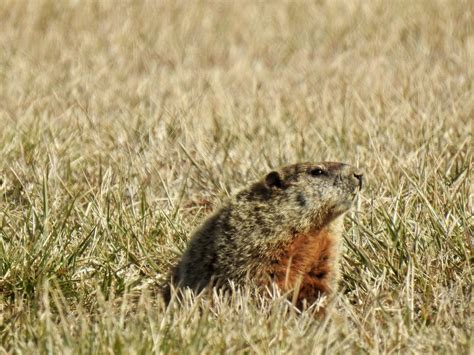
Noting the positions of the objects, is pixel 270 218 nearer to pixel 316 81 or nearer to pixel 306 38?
pixel 316 81

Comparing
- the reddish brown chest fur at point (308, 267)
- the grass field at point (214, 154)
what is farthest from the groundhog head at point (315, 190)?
the grass field at point (214, 154)

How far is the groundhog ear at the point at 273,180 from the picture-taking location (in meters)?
4.36

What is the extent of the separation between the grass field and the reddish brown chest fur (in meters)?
0.13

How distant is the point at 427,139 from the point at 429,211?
142 cm

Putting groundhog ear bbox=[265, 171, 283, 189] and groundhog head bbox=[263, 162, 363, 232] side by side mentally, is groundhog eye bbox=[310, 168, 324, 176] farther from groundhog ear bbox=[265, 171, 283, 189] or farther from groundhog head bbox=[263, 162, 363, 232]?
groundhog ear bbox=[265, 171, 283, 189]

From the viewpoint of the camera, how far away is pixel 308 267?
401 centimetres

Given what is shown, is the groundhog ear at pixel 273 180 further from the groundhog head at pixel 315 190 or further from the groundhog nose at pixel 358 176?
the groundhog nose at pixel 358 176

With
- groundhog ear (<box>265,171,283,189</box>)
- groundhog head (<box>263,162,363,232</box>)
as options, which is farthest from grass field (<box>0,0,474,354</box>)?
groundhog ear (<box>265,171,283,189</box>)

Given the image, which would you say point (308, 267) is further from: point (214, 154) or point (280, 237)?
point (214, 154)

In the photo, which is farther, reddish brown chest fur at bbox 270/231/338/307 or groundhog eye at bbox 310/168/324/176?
groundhog eye at bbox 310/168/324/176

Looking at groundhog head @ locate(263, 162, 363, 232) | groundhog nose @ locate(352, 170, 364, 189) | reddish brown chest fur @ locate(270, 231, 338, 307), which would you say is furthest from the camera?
groundhog nose @ locate(352, 170, 364, 189)

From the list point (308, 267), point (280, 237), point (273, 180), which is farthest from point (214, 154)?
point (308, 267)

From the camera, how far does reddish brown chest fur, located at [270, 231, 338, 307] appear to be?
156 inches

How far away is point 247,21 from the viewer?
1072 centimetres
